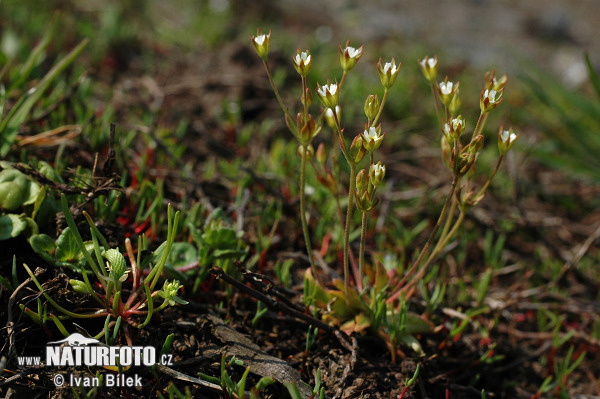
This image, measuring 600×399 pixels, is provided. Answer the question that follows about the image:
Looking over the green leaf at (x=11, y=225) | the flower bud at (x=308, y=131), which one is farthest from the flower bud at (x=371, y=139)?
the green leaf at (x=11, y=225)

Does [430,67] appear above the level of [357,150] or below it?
above

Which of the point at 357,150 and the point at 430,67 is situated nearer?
the point at 357,150

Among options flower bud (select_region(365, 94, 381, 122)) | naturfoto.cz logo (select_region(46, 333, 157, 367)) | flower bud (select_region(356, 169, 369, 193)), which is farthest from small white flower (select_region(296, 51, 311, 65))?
naturfoto.cz logo (select_region(46, 333, 157, 367))

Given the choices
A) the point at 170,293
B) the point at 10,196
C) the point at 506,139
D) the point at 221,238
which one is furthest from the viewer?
the point at 221,238

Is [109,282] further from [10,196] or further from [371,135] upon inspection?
[371,135]

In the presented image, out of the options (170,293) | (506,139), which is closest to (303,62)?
(506,139)

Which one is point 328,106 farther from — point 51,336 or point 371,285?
point 51,336
